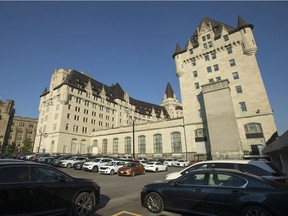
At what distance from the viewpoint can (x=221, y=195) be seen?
4672 mm

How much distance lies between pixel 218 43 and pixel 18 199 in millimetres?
46419

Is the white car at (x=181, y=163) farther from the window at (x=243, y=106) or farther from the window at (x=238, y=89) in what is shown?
the window at (x=238, y=89)

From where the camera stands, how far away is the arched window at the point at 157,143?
42.5 metres

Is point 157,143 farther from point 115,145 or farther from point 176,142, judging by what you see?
point 115,145

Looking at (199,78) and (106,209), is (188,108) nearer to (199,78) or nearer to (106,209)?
(199,78)

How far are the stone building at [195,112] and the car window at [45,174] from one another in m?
30.7

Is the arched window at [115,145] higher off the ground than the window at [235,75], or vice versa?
the window at [235,75]

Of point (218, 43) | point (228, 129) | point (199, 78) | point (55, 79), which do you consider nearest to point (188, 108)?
point (199, 78)

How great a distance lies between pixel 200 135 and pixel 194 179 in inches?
1319

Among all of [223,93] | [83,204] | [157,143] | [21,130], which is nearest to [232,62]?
[223,93]

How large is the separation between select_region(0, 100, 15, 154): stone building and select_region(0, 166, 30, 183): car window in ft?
336

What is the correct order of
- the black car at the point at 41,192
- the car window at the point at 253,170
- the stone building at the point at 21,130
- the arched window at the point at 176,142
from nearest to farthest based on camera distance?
1. the black car at the point at 41,192
2. the car window at the point at 253,170
3. the arched window at the point at 176,142
4. the stone building at the point at 21,130

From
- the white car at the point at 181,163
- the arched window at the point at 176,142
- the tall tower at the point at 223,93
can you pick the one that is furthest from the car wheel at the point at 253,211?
the arched window at the point at 176,142

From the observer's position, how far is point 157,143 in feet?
142
